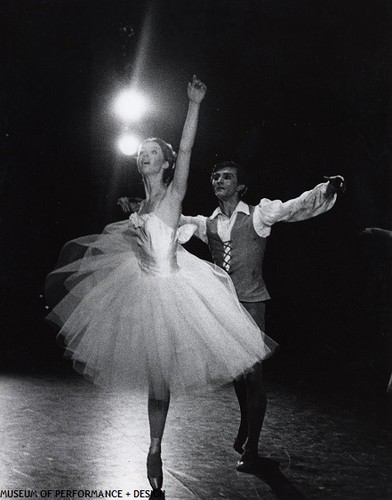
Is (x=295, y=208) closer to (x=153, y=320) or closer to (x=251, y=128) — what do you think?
(x=153, y=320)

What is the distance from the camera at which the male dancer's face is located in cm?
303

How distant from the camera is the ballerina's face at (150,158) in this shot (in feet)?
8.14

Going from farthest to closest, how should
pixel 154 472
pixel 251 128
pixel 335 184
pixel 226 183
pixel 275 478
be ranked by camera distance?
pixel 251 128 < pixel 226 183 < pixel 335 184 < pixel 275 478 < pixel 154 472

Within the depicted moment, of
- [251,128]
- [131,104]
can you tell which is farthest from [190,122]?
[131,104]

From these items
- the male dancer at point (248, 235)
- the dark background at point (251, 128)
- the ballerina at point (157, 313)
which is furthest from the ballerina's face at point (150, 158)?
the dark background at point (251, 128)

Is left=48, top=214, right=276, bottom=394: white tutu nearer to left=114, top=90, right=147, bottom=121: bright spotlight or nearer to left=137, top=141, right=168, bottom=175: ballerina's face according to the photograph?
left=137, top=141, right=168, bottom=175: ballerina's face

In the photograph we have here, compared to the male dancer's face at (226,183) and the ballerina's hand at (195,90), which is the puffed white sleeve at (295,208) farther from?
the ballerina's hand at (195,90)

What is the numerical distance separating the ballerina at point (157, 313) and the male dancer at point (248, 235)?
0.82 feet

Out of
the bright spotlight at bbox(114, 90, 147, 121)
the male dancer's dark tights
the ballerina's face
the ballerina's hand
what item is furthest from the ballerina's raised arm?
the bright spotlight at bbox(114, 90, 147, 121)

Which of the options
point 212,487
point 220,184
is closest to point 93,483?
point 212,487

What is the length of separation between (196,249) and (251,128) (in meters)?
1.61

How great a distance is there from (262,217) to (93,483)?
54.9 inches

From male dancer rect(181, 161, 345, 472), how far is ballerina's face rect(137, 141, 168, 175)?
586 millimetres

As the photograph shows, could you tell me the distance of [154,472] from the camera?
2.23 metres
